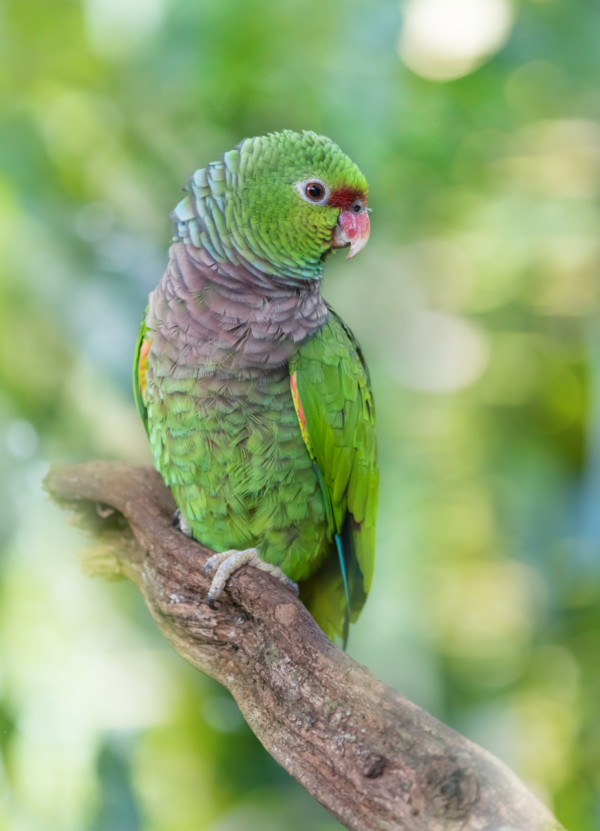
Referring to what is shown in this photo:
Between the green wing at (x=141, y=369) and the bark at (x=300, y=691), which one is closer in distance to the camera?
the bark at (x=300, y=691)

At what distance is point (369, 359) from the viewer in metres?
0.85

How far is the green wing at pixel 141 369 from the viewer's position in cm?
73

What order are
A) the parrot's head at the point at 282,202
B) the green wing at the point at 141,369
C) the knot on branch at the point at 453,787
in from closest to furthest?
the knot on branch at the point at 453,787
the parrot's head at the point at 282,202
the green wing at the point at 141,369

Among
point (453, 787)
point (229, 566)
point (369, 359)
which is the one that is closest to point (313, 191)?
point (369, 359)

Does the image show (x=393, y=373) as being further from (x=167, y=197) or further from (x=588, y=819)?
(x=588, y=819)

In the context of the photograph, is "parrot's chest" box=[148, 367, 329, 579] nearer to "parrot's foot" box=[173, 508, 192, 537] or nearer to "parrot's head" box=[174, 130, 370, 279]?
"parrot's foot" box=[173, 508, 192, 537]

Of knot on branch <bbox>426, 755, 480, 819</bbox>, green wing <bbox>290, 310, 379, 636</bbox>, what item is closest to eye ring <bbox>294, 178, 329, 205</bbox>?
green wing <bbox>290, 310, 379, 636</bbox>

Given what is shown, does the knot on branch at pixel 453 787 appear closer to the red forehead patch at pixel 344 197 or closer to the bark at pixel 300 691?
the bark at pixel 300 691

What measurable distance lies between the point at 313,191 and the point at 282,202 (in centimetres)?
4

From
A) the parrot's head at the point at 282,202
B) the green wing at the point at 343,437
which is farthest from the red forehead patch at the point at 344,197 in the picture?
the green wing at the point at 343,437

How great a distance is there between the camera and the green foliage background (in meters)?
0.75

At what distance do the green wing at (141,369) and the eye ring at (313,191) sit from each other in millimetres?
275

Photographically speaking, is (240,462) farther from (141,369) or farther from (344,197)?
(344,197)

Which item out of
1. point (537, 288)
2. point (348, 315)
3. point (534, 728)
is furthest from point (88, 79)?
point (534, 728)
